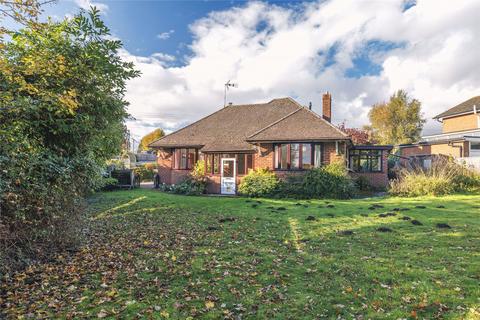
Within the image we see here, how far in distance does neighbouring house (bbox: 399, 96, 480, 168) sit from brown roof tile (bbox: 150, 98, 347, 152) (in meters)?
12.3

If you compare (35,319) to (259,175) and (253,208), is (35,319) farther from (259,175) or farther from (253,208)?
(259,175)

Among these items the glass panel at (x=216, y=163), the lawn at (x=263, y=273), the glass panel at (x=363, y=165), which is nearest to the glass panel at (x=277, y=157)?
the glass panel at (x=216, y=163)

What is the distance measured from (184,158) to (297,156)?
9.30m

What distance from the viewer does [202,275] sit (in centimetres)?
512

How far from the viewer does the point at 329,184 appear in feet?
53.3

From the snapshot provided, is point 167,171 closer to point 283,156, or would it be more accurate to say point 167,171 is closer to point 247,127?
point 247,127

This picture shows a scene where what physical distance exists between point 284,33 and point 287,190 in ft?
28.6

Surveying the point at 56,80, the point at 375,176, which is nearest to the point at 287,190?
the point at 375,176


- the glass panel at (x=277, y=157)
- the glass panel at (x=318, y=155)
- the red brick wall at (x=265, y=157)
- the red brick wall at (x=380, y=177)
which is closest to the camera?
the glass panel at (x=318, y=155)

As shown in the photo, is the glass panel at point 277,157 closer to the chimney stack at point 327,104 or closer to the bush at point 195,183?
the bush at point 195,183

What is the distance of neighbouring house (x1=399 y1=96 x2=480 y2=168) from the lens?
24.3 metres

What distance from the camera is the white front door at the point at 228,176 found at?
19625mm

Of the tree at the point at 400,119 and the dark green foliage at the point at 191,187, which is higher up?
the tree at the point at 400,119

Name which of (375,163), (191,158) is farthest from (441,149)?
(191,158)
